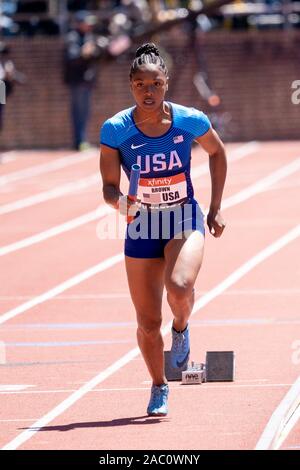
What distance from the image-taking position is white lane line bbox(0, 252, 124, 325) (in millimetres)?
13805

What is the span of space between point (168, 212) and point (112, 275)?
680cm

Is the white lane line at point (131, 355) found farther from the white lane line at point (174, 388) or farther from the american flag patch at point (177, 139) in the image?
the american flag patch at point (177, 139)

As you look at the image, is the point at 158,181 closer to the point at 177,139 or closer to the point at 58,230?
the point at 177,139

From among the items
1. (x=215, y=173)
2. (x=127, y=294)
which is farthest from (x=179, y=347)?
(x=127, y=294)

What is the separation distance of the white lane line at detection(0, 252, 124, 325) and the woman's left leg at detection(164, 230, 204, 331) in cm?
456

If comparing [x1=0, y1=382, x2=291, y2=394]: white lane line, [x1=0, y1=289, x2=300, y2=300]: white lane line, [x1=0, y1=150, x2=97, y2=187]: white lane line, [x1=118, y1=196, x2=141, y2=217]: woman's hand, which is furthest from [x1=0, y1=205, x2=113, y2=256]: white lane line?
[x1=118, y1=196, x2=141, y2=217]: woman's hand

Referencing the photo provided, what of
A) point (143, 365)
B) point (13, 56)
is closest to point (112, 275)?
point (143, 365)

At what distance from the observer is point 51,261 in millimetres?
16938

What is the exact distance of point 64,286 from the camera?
15.2 meters

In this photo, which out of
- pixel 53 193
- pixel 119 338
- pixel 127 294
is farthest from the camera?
pixel 53 193

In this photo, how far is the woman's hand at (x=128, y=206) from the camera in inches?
336

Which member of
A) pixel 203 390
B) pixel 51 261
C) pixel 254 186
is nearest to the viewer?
pixel 203 390

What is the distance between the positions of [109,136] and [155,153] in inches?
12.2

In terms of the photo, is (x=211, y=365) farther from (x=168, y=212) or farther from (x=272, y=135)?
(x=272, y=135)
